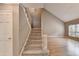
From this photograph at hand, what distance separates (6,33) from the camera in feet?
13.5

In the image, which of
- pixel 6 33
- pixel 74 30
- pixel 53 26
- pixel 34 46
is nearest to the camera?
pixel 6 33

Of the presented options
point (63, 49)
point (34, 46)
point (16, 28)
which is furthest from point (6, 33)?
point (63, 49)

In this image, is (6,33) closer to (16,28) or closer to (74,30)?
(16,28)

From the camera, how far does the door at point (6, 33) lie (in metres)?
3.99

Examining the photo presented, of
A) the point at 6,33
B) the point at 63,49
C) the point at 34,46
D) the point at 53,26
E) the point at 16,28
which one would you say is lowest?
the point at 63,49

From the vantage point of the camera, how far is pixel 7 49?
4078mm

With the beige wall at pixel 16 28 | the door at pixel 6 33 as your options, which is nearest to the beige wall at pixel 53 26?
the door at pixel 6 33

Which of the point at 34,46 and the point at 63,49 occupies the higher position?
the point at 34,46

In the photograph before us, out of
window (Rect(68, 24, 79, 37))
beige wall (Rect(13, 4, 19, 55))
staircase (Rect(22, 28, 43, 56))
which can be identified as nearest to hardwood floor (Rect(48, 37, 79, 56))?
staircase (Rect(22, 28, 43, 56))

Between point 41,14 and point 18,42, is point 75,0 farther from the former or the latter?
point 41,14

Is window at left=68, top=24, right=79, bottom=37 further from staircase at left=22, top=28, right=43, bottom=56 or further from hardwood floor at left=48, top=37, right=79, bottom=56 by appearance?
staircase at left=22, top=28, right=43, bottom=56

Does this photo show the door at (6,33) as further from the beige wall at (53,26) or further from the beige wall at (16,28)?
the beige wall at (53,26)

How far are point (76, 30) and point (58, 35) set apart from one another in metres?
1.96

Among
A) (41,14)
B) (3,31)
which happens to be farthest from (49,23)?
(3,31)
